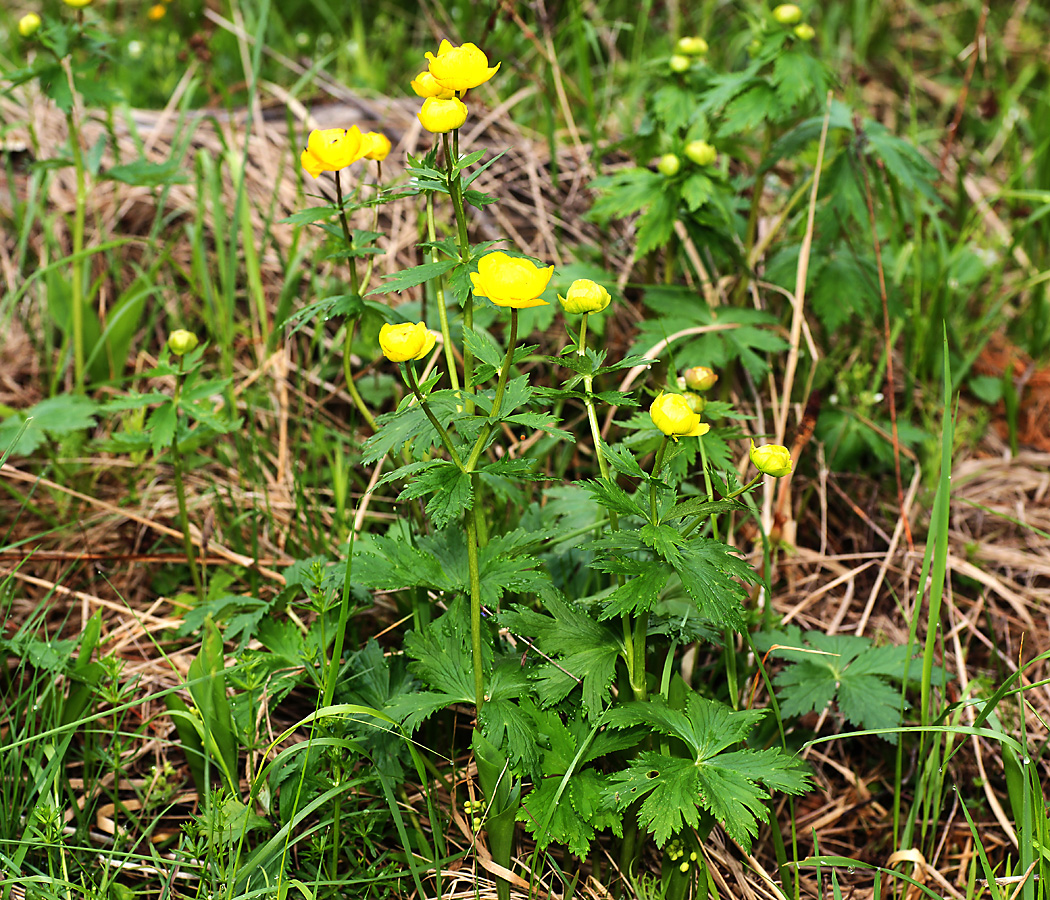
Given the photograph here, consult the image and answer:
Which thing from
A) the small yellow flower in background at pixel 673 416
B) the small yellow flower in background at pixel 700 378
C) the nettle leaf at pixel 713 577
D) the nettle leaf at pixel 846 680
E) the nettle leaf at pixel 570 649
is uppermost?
the small yellow flower in background at pixel 673 416

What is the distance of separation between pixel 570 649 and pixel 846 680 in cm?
60

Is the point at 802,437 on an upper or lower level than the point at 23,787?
upper

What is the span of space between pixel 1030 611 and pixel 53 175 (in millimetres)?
2853

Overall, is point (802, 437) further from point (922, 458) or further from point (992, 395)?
point (992, 395)

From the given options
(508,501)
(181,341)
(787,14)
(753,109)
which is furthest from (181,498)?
(787,14)

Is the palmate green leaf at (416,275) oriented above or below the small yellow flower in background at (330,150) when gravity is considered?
below

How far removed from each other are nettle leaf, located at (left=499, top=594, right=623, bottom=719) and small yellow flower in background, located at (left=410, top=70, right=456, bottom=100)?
738 millimetres

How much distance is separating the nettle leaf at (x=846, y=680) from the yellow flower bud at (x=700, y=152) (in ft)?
3.32

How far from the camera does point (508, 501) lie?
174 centimetres

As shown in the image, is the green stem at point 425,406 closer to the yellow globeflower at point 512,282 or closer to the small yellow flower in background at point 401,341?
the small yellow flower in background at point 401,341

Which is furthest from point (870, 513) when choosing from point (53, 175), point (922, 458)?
point (53, 175)

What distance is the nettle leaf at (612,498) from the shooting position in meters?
1.14

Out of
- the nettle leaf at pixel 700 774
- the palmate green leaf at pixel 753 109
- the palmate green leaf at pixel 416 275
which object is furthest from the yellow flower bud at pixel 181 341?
the palmate green leaf at pixel 753 109

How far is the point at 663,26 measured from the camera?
3627 millimetres
